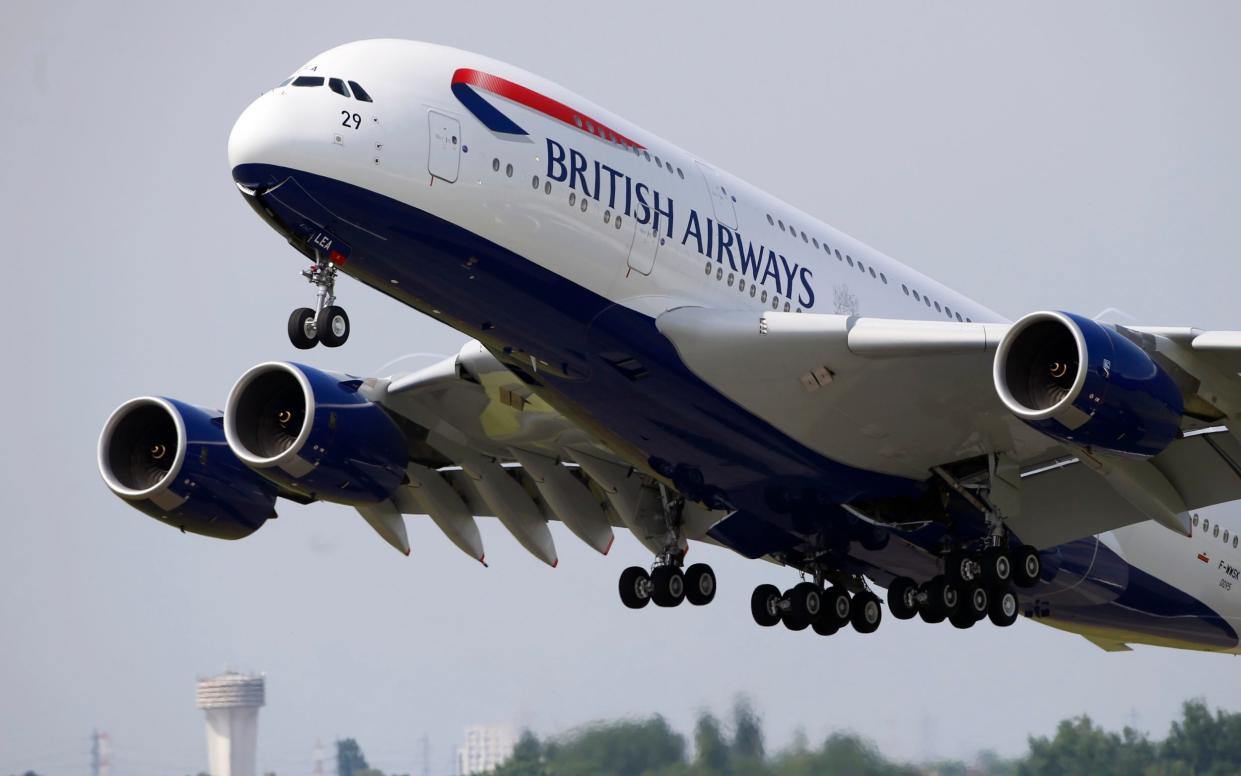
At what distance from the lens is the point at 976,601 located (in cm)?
2131

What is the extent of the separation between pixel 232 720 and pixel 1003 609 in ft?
57.6

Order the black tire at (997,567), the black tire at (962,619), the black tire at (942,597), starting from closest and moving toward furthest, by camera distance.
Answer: the black tire at (997,567) → the black tire at (962,619) → the black tire at (942,597)

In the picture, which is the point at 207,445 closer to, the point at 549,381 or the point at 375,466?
the point at 375,466

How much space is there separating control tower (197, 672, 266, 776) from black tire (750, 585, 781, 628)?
11780 millimetres

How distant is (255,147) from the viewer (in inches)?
659

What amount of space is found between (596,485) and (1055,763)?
9.31 meters

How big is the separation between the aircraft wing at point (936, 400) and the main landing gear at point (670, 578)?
2.82 m

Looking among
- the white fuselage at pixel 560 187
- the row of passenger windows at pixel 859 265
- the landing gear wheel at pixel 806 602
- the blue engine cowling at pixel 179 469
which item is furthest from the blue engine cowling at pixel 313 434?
the row of passenger windows at pixel 859 265

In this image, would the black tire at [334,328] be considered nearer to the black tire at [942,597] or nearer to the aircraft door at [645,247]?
the aircraft door at [645,247]

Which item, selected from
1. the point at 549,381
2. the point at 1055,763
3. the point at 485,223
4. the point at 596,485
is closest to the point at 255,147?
the point at 485,223

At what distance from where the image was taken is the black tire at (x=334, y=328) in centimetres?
1722

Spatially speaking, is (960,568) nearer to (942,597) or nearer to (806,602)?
(942,597)

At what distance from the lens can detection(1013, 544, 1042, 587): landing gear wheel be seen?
20.8 m

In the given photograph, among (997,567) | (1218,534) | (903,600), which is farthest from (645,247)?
(1218,534)
